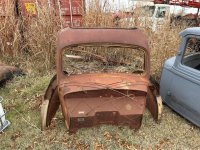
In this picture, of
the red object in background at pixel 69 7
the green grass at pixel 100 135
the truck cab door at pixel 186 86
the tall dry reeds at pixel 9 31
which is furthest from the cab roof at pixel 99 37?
the red object in background at pixel 69 7

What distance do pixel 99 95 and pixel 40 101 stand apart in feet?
5.12

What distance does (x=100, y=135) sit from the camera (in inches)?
139

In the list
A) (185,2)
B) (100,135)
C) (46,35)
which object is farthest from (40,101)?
(185,2)

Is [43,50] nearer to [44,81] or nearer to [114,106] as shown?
[44,81]

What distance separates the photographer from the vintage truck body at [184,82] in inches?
146

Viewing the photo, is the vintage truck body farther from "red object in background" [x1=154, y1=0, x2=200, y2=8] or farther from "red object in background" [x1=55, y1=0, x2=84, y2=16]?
"red object in background" [x1=154, y1=0, x2=200, y2=8]

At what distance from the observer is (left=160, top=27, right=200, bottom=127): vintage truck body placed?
3716 millimetres

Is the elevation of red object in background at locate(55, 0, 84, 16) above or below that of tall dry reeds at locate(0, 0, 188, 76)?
above

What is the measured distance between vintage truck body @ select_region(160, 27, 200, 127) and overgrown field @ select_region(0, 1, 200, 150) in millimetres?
199

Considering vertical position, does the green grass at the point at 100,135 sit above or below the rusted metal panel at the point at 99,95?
below

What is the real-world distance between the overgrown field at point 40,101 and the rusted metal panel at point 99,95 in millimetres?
263

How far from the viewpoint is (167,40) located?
5.84 m

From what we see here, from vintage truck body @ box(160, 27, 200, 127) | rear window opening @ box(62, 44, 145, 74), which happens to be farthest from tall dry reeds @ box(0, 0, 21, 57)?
vintage truck body @ box(160, 27, 200, 127)

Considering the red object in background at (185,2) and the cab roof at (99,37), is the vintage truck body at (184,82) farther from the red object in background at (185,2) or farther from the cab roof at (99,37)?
the red object in background at (185,2)
